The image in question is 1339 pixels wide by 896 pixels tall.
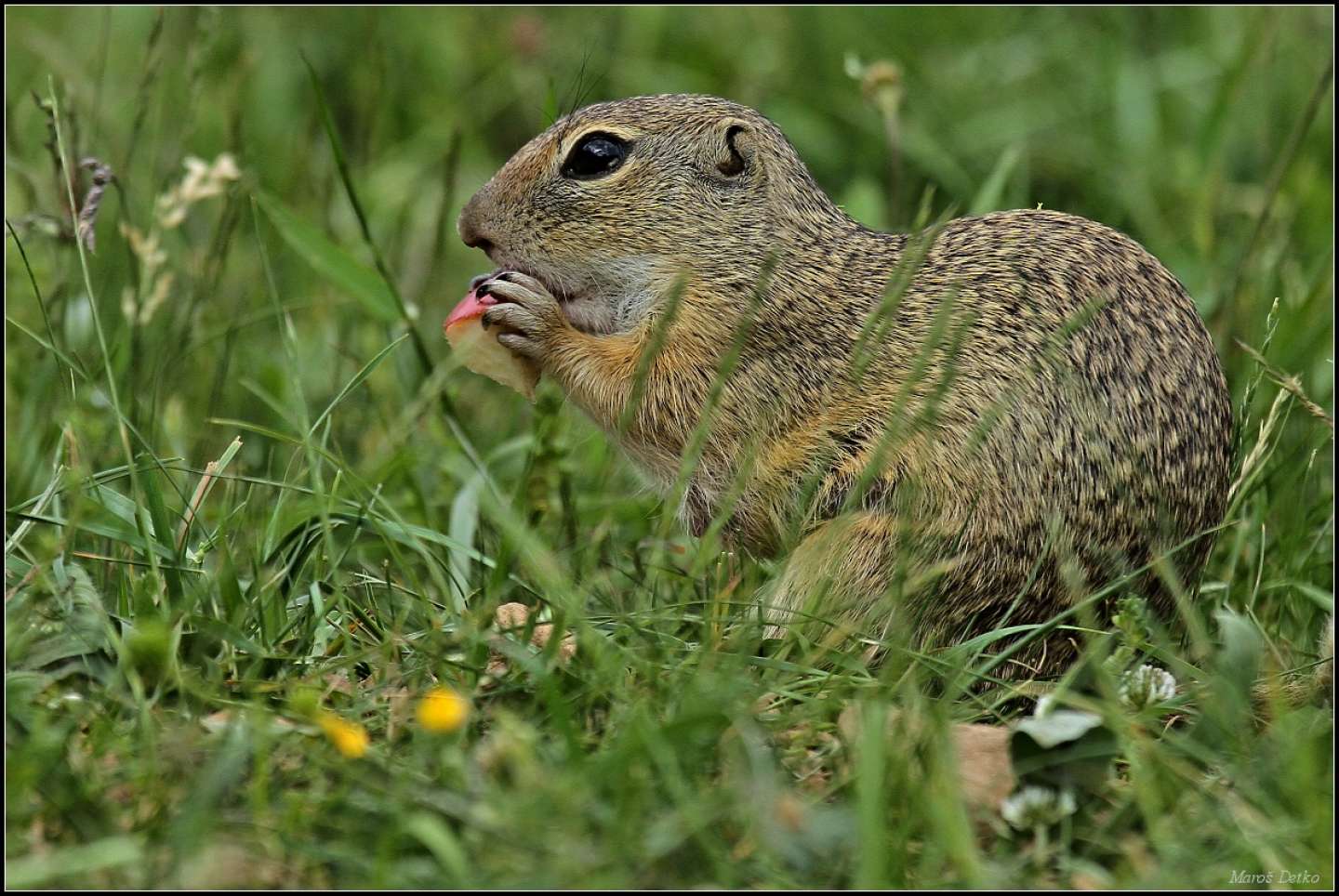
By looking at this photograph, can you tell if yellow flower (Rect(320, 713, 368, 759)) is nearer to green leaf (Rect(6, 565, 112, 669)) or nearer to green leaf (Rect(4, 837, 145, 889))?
green leaf (Rect(4, 837, 145, 889))

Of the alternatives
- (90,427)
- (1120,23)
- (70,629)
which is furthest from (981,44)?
(70,629)

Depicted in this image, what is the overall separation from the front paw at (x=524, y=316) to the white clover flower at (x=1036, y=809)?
1.75 m

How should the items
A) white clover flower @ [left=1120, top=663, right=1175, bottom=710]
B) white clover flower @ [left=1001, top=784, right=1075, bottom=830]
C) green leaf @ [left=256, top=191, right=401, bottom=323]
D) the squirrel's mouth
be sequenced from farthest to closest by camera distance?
green leaf @ [left=256, top=191, right=401, bottom=323], the squirrel's mouth, white clover flower @ [left=1120, top=663, right=1175, bottom=710], white clover flower @ [left=1001, top=784, right=1075, bottom=830]

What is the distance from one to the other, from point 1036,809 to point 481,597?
1240 millimetres

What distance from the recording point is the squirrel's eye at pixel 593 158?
13.3 ft

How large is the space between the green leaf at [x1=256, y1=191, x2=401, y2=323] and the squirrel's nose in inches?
29.7

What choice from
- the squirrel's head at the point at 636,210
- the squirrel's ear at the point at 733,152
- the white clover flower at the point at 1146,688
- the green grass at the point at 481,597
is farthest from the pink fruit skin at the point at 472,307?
the white clover flower at the point at 1146,688

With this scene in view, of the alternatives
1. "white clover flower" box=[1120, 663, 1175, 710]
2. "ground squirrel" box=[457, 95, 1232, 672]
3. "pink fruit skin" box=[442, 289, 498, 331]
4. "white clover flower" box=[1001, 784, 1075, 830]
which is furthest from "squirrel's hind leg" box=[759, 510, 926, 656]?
"pink fruit skin" box=[442, 289, 498, 331]

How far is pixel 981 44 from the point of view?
7.48 meters

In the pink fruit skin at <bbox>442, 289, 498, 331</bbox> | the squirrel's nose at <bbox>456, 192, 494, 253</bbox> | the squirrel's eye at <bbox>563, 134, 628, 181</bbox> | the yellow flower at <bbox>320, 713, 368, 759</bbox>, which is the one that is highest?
the squirrel's eye at <bbox>563, 134, 628, 181</bbox>

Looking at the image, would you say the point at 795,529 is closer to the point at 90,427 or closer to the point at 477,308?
the point at 477,308

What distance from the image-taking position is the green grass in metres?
2.47

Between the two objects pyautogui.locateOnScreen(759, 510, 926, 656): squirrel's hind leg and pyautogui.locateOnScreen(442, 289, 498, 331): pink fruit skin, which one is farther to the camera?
pyautogui.locateOnScreen(442, 289, 498, 331): pink fruit skin

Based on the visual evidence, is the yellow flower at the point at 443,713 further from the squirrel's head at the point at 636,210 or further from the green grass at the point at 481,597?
the squirrel's head at the point at 636,210
